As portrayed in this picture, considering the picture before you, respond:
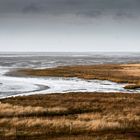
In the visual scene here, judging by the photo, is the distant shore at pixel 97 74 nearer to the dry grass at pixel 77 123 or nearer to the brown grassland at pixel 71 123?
the brown grassland at pixel 71 123

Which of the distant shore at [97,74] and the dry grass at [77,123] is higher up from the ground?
the dry grass at [77,123]

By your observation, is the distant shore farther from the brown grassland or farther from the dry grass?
the dry grass

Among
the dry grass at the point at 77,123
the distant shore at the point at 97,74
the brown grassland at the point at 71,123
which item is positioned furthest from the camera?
the distant shore at the point at 97,74

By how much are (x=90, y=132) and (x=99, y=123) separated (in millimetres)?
1745

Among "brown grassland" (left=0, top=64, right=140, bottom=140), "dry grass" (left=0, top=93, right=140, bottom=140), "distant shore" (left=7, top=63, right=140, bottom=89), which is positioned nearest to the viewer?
"brown grassland" (left=0, top=64, right=140, bottom=140)

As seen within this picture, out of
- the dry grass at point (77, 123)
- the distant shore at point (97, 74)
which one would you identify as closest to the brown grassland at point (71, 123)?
the dry grass at point (77, 123)

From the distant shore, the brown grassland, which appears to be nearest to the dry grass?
the brown grassland

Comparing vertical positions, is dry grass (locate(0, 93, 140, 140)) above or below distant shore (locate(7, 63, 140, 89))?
above

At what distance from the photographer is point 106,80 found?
6881 cm

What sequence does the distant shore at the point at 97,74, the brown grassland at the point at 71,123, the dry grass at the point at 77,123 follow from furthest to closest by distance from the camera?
1. the distant shore at the point at 97,74
2. the dry grass at the point at 77,123
3. the brown grassland at the point at 71,123

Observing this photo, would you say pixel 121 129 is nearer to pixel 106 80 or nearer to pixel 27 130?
pixel 27 130

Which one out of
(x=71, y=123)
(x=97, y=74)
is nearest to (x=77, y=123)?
(x=71, y=123)

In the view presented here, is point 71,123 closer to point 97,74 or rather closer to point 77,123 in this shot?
point 77,123

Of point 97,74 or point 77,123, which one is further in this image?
point 97,74
